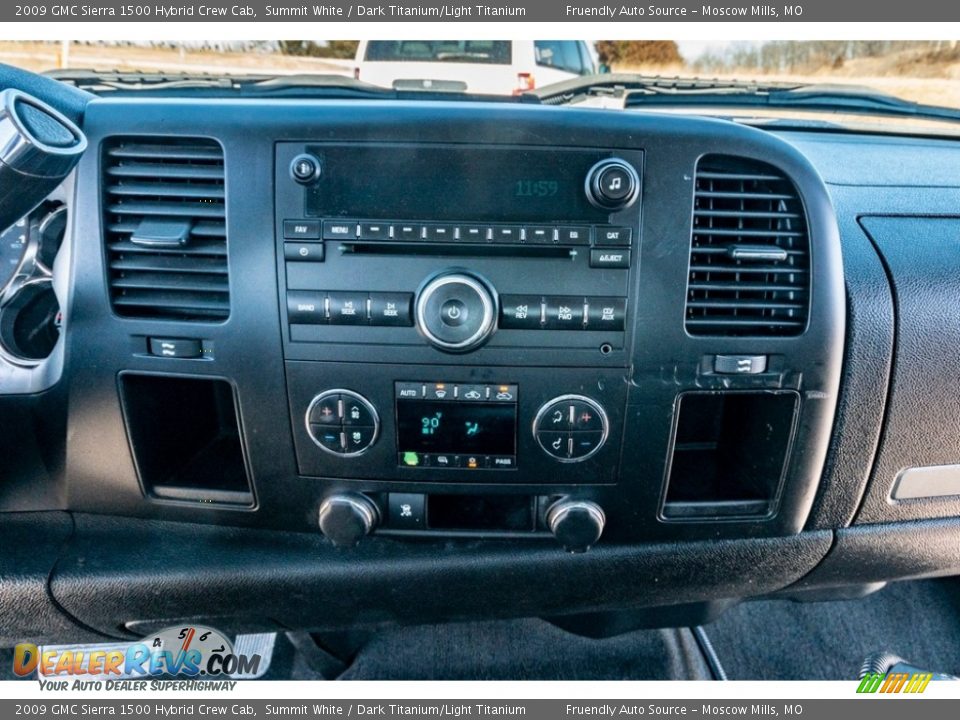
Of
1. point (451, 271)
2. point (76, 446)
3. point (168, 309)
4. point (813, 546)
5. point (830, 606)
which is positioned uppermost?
point (451, 271)

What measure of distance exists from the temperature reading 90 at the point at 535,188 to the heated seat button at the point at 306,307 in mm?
400

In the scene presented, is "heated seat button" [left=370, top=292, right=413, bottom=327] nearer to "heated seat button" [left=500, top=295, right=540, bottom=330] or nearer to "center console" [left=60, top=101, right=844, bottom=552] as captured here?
"center console" [left=60, top=101, right=844, bottom=552]

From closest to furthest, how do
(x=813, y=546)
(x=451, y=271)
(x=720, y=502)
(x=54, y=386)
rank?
1. (x=451, y=271)
2. (x=54, y=386)
3. (x=720, y=502)
4. (x=813, y=546)

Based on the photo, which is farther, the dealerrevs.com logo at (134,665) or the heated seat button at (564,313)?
the dealerrevs.com logo at (134,665)

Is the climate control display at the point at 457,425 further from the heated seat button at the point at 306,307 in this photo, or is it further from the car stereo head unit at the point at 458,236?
the heated seat button at the point at 306,307

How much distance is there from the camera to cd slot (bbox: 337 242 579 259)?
1.25 meters

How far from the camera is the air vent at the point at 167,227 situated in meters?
1.28

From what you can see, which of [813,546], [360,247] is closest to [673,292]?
[360,247]

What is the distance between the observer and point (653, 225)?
127cm

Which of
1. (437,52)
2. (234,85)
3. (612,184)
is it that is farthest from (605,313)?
(437,52)

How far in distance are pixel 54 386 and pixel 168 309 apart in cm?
29

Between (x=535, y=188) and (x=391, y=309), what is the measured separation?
34 centimetres

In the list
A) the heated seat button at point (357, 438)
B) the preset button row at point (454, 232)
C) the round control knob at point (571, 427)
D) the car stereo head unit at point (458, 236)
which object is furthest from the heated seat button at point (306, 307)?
the round control knob at point (571, 427)

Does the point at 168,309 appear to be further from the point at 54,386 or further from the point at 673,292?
the point at 673,292
